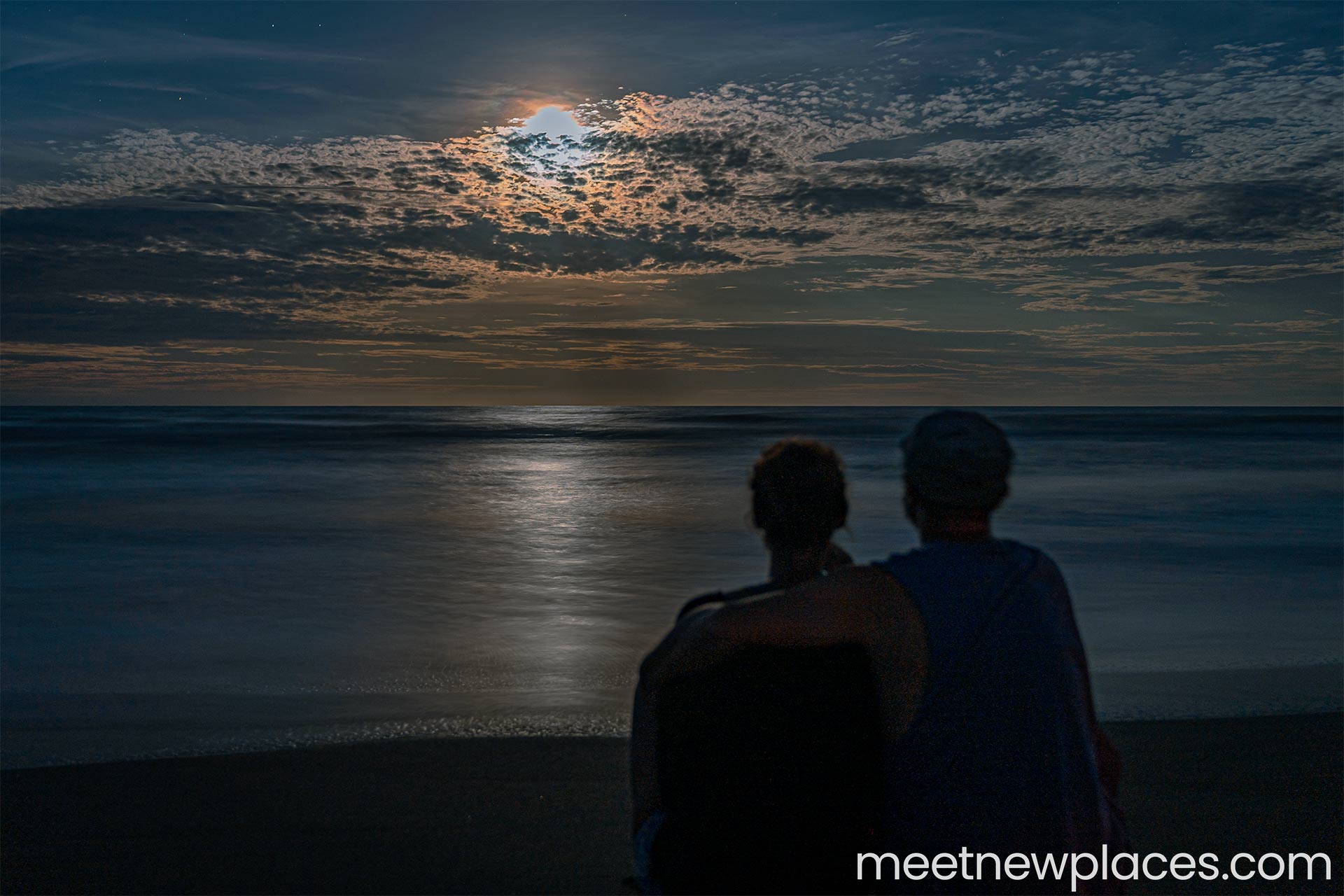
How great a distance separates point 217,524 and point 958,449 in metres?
15.5

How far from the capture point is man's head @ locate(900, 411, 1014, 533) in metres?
1.52

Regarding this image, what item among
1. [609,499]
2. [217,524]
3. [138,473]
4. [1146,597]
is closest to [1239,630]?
[1146,597]

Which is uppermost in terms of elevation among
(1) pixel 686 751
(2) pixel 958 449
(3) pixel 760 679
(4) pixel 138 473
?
(2) pixel 958 449

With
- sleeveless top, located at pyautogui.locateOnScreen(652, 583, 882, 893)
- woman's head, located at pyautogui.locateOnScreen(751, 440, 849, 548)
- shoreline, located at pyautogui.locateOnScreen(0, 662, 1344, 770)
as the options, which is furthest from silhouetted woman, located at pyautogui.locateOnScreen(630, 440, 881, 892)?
shoreline, located at pyautogui.locateOnScreen(0, 662, 1344, 770)

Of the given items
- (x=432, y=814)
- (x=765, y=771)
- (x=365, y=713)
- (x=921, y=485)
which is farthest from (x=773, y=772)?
(x=365, y=713)

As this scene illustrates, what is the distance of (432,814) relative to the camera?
3.52 metres

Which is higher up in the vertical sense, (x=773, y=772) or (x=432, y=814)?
(x=773, y=772)

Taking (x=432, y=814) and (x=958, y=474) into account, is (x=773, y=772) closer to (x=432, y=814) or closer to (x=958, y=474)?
(x=958, y=474)

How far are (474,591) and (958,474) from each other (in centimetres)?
836

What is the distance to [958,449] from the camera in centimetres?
154

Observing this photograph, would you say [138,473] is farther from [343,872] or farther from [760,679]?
[760,679]

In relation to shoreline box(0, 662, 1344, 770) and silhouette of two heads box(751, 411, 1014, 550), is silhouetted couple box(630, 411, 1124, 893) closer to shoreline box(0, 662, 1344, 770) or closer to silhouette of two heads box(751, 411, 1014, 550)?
silhouette of two heads box(751, 411, 1014, 550)

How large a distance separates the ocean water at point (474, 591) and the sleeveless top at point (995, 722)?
3207mm

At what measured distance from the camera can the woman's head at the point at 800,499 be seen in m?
1.54
